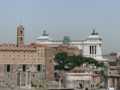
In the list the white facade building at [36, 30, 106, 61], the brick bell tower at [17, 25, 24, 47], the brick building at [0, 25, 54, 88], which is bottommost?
the white facade building at [36, 30, 106, 61]

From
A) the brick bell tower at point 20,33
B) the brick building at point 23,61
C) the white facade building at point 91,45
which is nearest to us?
the brick building at point 23,61

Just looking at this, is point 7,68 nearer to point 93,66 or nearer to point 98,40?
point 93,66

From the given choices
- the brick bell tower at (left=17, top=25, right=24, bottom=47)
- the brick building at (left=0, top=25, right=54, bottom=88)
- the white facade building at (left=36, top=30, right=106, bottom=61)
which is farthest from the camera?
the white facade building at (left=36, top=30, right=106, bottom=61)

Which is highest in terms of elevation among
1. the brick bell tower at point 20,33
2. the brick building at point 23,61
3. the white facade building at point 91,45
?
the brick bell tower at point 20,33

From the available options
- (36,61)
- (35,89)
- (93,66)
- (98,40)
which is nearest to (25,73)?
(36,61)

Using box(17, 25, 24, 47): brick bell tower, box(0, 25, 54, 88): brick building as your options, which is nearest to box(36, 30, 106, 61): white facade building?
box(0, 25, 54, 88): brick building

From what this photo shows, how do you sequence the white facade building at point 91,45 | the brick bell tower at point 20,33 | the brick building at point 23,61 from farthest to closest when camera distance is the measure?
1. the white facade building at point 91,45
2. the brick bell tower at point 20,33
3. the brick building at point 23,61

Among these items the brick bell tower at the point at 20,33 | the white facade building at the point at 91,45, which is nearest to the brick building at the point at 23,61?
the brick bell tower at the point at 20,33

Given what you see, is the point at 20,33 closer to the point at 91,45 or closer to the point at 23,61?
the point at 23,61

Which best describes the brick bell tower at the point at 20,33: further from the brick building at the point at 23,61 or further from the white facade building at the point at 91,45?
the white facade building at the point at 91,45

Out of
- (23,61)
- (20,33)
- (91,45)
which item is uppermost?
(20,33)

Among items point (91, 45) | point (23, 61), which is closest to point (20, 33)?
point (23, 61)

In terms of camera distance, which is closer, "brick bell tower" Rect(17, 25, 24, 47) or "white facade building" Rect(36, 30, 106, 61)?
"brick bell tower" Rect(17, 25, 24, 47)

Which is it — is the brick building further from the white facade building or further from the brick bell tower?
the white facade building
